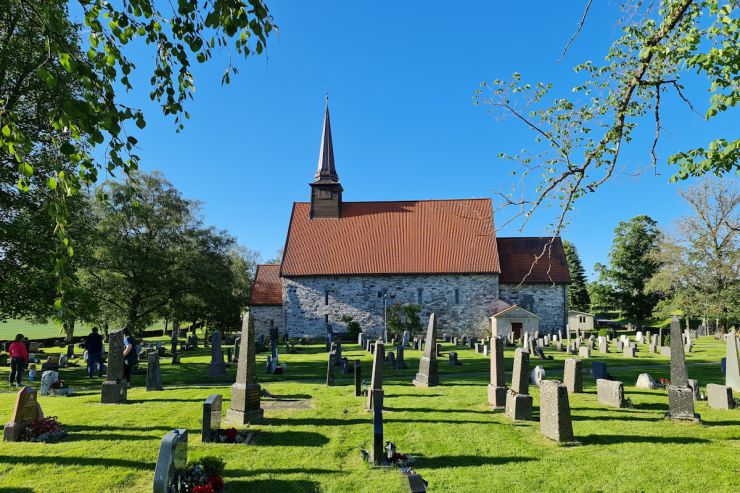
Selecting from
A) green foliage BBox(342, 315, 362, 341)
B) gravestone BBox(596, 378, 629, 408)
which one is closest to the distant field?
green foliage BBox(342, 315, 362, 341)

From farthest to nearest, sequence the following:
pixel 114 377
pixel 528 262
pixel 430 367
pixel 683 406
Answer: pixel 528 262, pixel 430 367, pixel 114 377, pixel 683 406

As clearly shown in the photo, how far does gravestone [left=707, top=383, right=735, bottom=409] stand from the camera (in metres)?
9.70

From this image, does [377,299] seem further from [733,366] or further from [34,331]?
[34,331]

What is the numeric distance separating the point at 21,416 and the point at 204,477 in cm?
469

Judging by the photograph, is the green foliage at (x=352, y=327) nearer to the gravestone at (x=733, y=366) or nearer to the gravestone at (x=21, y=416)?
the gravestone at (x=733, y=366)

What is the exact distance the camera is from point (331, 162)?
1447 inches

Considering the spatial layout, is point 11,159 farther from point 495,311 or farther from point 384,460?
point 495,311

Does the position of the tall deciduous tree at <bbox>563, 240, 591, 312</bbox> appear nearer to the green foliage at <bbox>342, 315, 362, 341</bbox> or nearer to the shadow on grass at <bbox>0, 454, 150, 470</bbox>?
the green foliage at <bbox>342, 315, 362, 341</bbox>

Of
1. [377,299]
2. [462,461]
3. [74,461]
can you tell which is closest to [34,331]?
[377,299]

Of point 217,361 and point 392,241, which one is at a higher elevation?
point 392,241

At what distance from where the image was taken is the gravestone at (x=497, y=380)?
32.7 feet

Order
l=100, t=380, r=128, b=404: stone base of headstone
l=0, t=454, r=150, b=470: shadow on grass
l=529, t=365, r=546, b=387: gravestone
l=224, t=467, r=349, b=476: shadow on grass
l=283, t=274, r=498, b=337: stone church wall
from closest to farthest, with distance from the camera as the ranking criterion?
l=224, t=467, r=349, b=476: shadow on grass < l=0, t=454, r=150, b=470: shadow on grass < l=100, t=380, r=128, b=404: stone base of headstone < l=529, t=365, r=546, b=387: gravestone < l=283, t=274, r=498, b=337: stone church wall

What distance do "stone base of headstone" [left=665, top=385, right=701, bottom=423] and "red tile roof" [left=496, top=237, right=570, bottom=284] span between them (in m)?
23.5

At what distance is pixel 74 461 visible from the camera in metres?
6.73
